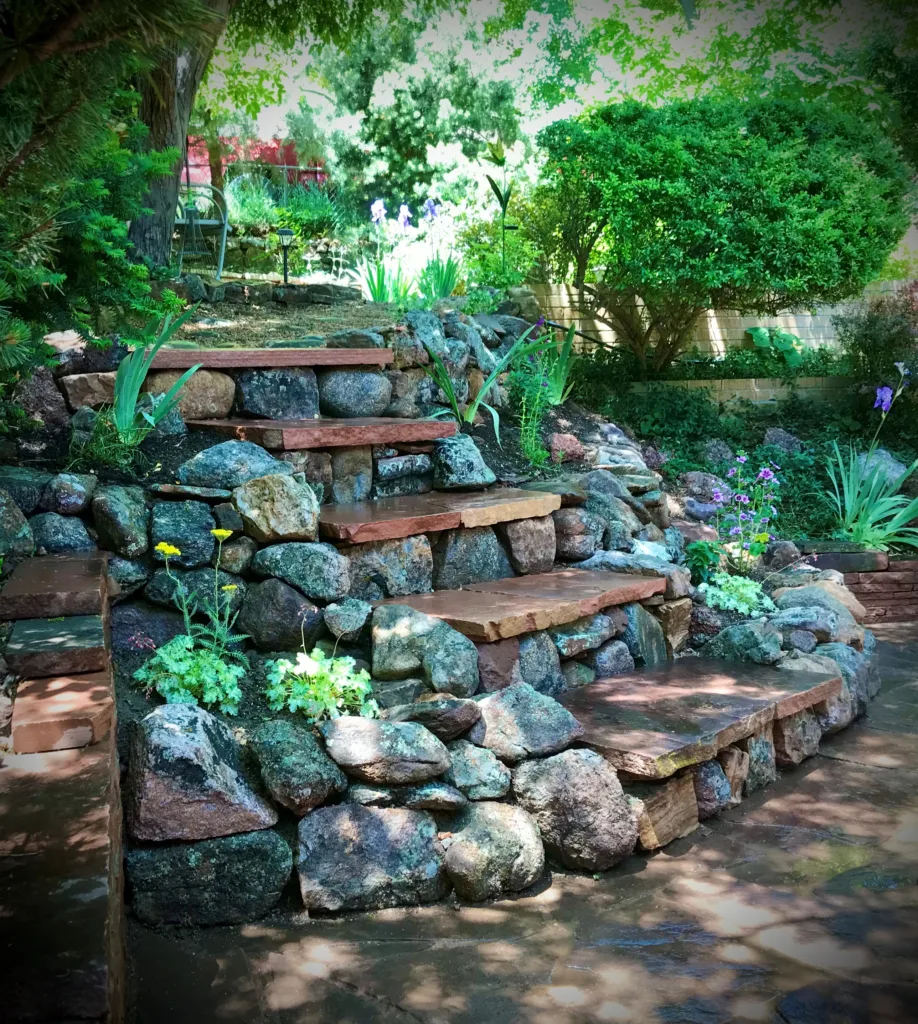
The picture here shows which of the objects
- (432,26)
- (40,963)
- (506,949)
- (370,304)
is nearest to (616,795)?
(506,949)

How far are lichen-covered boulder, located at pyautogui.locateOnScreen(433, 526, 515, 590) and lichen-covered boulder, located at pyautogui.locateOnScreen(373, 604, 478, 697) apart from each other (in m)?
0.81

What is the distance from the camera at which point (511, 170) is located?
44.5 ft

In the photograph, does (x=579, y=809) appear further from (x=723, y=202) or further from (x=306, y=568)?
(x=723, y=202)

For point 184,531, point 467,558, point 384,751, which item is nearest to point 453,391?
point 467,558

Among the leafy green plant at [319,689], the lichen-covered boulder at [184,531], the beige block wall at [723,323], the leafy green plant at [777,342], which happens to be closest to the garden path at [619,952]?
the leafy green plant at [319,689]

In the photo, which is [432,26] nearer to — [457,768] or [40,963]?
[457,768]

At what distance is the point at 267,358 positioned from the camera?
484 centimetres

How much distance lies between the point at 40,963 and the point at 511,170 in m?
13.3

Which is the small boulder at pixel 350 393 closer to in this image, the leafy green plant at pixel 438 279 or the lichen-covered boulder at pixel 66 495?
the lichen-covered boulder at pixel 66 495

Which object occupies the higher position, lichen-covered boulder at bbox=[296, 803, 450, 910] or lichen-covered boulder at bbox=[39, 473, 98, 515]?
lichen-covered boulder at bbox=[39, 473, 98, 515]

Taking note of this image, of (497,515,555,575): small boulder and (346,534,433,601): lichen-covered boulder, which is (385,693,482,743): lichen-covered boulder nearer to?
(346,534,433,601): lichen-covered boulder

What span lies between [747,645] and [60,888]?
351 centimetres

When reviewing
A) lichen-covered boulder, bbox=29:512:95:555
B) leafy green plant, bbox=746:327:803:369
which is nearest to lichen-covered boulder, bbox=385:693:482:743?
lichen-covered boulder, bbox=29:512:95:555

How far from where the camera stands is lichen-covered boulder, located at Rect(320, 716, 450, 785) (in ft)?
9.73
